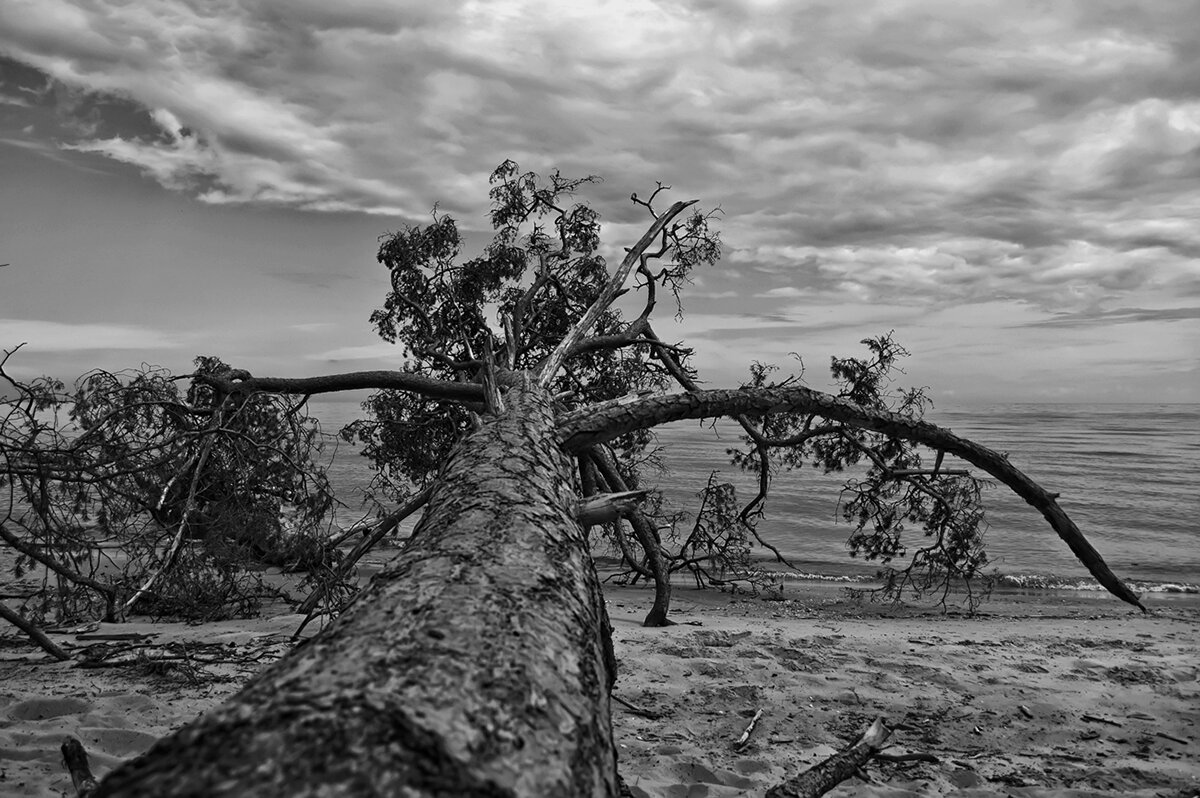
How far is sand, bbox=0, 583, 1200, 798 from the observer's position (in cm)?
407

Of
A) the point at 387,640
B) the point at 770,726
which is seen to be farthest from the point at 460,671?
the point at 770,726

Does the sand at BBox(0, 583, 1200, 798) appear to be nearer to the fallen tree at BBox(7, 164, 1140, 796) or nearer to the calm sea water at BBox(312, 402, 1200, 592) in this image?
the fallen tree at BBox(7, 164, 1140, 796)

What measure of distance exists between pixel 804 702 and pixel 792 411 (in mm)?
2054

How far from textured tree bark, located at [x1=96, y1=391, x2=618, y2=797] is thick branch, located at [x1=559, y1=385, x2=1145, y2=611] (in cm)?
254

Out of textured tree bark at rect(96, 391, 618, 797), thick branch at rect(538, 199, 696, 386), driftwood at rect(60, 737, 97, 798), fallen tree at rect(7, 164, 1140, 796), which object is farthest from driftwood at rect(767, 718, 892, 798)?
thick branch at rect(538, 199, 696, 386)

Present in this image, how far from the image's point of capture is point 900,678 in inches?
233

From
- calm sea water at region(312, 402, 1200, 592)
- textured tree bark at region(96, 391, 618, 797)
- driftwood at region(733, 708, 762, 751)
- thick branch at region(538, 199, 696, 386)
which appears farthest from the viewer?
calm sea water at region(312, 402, 1200, 592)

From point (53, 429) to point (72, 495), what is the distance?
3.91ft

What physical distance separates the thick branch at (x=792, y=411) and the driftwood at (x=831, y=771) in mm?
2187

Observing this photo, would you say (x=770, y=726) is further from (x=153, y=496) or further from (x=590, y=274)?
(x=590, y=274)

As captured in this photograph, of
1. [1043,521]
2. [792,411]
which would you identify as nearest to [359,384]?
[792,411]

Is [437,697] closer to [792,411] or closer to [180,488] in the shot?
[792,411]

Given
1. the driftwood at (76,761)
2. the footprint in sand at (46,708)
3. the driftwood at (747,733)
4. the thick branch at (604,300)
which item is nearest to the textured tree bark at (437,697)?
the driftwood at (76,761)

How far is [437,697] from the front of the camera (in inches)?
50.8
